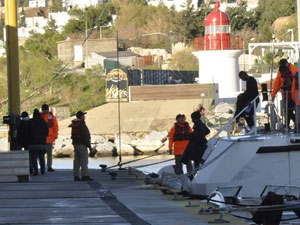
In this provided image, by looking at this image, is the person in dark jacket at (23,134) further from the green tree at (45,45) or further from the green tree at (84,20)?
the green tree at (84,20)

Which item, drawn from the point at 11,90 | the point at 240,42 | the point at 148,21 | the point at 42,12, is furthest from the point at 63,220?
the point at 42,12

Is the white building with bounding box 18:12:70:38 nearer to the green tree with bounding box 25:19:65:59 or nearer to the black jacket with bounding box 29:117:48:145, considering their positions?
the green tree with bounding box 25:19:65:59

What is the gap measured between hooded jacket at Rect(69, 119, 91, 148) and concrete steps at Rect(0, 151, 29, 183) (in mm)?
1119

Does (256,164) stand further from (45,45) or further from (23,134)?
(45,45)

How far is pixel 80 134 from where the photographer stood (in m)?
20.1

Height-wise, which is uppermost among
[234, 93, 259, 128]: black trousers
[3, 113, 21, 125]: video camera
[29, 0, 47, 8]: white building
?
[29, 0, 47, 8]: white building

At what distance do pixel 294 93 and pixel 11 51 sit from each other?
23.6ft

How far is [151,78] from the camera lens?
64000 mm

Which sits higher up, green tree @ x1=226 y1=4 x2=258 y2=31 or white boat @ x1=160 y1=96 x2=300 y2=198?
green tree @ x1=226 y1=4 x2=258 y2=31

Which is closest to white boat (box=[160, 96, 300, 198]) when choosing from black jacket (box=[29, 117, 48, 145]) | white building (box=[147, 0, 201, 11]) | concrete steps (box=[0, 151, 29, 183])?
concrete steps (box=[0, 151, 29, 183])

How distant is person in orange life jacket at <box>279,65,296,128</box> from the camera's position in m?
18.1

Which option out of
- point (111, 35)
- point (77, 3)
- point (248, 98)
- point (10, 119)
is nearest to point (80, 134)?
point (10, 119)

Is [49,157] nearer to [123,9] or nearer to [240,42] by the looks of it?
[240,42]

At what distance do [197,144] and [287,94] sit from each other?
2071 millimetres
